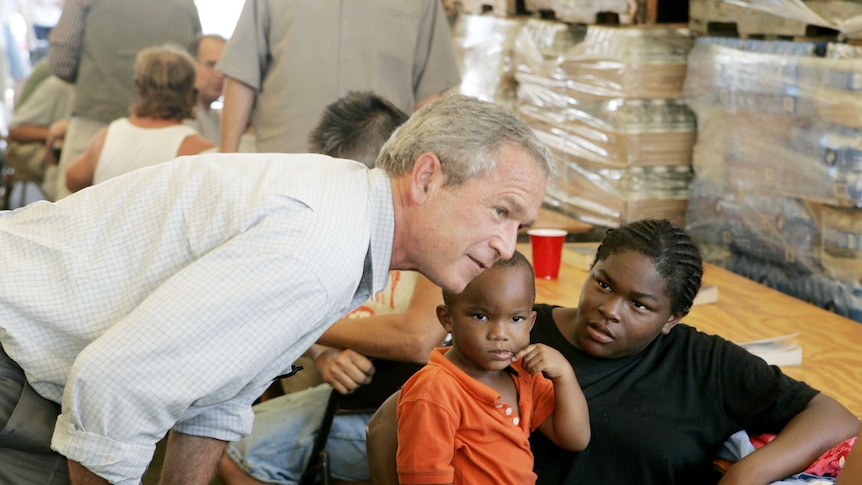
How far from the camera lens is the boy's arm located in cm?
238

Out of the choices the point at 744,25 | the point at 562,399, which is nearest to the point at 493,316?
the point at 562,399

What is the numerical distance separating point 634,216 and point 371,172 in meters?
2.73

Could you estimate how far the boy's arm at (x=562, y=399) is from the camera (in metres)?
2.38

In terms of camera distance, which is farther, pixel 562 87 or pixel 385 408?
pixel 562 87

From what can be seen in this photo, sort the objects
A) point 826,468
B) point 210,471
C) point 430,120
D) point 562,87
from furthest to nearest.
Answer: point 562,87 → point 826,468 → point 210,471 → point 430,120

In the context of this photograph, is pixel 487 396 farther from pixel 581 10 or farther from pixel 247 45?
pixel 581 10

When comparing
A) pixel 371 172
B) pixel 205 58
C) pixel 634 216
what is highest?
pixel 371 172

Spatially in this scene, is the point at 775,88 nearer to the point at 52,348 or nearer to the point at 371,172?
the point at 371,172

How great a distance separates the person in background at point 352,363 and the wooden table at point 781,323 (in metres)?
0.59

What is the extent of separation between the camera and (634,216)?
462cm

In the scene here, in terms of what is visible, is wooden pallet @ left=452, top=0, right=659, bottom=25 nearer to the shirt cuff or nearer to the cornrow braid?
the cornrow braid

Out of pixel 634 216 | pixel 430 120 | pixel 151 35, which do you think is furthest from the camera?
pixel 151 35

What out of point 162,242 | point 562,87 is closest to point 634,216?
point 562,87

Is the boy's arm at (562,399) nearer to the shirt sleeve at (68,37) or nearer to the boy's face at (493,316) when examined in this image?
the boy's face at (493,316)
